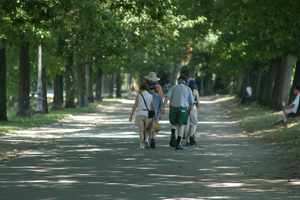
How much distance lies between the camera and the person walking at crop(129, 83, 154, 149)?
73.9ft

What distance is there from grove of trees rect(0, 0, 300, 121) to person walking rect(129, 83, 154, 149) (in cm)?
126

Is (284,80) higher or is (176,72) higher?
(176,72)

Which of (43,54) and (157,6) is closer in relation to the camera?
(157,6)

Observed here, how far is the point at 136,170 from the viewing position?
16578 millimetres

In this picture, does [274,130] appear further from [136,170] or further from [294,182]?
[294,182]

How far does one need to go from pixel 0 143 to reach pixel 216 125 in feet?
46.9

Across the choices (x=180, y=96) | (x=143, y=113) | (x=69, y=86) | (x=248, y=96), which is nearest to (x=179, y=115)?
(x=180, y=96)

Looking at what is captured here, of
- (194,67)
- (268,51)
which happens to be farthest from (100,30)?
(194,67)

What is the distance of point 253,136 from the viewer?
94.1 feet

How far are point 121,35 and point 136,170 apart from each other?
90.5 ft

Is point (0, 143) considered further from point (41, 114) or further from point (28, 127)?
point (41, 114)

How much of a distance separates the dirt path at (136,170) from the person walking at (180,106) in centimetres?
66

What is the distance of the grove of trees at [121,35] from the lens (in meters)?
24.8

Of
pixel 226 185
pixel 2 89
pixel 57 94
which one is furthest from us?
pixel 57 94
